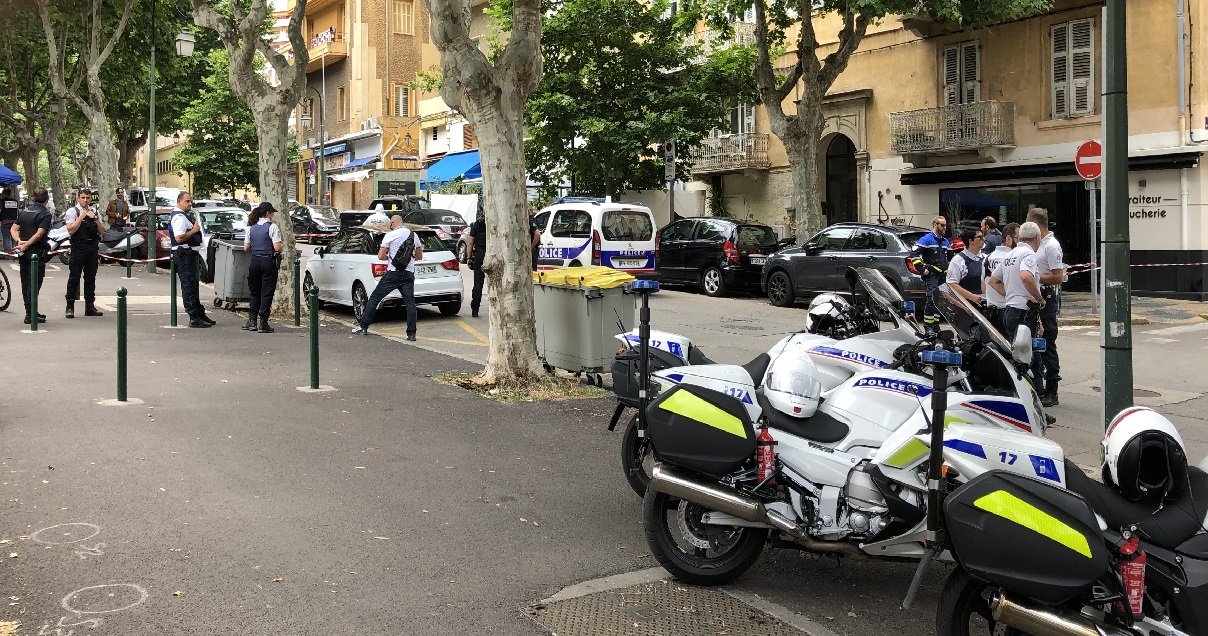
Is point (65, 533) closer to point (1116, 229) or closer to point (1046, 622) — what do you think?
point (1046, 622)

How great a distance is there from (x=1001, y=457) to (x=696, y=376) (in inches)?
62.2

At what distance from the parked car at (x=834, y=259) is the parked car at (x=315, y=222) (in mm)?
15953

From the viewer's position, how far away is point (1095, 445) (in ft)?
28.7

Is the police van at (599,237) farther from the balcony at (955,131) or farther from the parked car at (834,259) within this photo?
the balcony at (955,131)

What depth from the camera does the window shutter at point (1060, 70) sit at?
23750 millimetres

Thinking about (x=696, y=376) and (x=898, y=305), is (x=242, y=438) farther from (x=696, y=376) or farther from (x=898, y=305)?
(x=898, y=305)

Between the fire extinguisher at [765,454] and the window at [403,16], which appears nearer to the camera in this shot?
the fire extinguisher at [765,454]

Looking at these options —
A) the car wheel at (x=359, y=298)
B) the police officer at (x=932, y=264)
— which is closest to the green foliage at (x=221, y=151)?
the car wheel at (x=359, y=298)

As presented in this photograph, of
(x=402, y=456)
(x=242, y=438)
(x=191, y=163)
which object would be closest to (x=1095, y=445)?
(x=402, y=456)

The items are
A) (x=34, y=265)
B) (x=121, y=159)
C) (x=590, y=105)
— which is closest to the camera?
(x=34, y=265)

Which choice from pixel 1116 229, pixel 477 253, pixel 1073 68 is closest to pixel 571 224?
pixel 477 253

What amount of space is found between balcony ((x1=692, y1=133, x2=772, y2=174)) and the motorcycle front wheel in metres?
25.1

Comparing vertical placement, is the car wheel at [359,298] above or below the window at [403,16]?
below

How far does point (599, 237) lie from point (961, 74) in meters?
11.1
